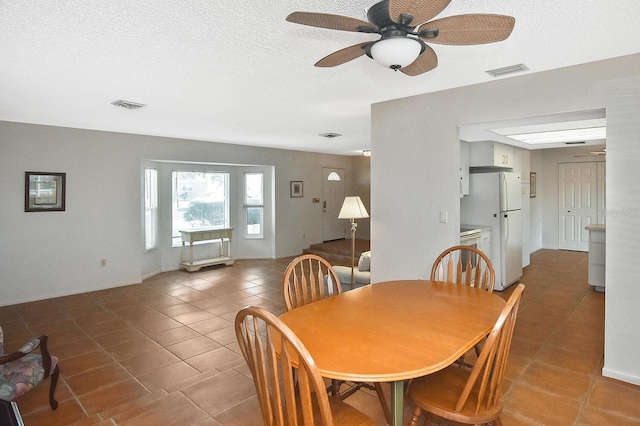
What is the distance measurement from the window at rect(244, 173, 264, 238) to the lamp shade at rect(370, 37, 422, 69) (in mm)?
6493

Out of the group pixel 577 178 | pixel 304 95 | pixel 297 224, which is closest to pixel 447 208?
pixel 304 95

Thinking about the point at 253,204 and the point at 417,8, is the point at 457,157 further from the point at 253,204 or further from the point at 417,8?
the point at 253,204

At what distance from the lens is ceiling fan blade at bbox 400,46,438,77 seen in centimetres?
189

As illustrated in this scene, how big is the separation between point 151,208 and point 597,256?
6.88m

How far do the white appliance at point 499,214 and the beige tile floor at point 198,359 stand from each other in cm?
39

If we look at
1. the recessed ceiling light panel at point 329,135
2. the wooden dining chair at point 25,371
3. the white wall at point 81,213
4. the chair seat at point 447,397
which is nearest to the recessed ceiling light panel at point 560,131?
the chair seat at point 447,397

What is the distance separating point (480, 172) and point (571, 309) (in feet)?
7.14

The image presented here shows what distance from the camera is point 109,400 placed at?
2.56 m

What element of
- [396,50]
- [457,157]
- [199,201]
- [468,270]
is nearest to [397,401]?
[468,270]

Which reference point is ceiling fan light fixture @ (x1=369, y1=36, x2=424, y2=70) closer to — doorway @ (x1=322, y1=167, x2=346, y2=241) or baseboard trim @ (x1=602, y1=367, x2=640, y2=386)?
baseboard trim @ (x1=602, y1=367, x2=640, y2=386)

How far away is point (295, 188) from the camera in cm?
835

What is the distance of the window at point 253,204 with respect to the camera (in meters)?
8.02

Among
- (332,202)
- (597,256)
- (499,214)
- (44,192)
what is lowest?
(597,256)

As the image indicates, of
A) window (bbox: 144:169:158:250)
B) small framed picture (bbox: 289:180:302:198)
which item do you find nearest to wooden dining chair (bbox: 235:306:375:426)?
window (bbox: 144:169:158:250)
